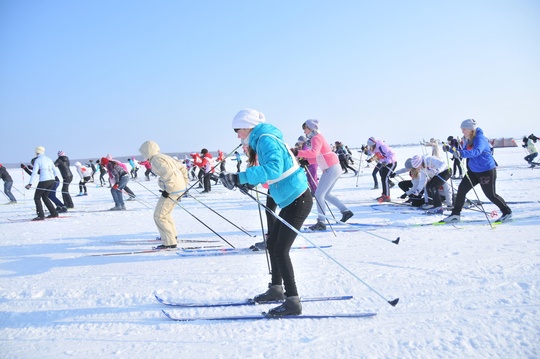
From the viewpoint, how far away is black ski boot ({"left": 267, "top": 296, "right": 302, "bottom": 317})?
2.80m

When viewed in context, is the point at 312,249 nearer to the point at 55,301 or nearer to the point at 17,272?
the point at 55,301

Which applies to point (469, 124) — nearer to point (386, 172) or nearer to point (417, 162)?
point (417, 162)

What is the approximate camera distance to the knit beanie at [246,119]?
2939 mm

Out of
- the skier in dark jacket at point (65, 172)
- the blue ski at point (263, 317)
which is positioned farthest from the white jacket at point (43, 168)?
the blue ski at point (263, 317)

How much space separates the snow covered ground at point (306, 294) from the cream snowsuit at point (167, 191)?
0.42 meters

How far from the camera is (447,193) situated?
300 inches

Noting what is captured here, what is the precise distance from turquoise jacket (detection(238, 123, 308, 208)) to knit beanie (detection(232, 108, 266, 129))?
0.06 meters

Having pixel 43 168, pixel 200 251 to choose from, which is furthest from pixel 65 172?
pixel 200 251

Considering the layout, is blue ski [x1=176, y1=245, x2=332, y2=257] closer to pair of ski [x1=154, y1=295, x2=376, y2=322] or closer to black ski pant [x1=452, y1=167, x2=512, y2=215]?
pair of ski [x1=154, y1=295, x2=376, y2=322]

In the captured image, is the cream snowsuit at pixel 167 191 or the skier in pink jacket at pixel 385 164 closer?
the cream snowsuit at pixel 167 191

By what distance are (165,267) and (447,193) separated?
20.4ft

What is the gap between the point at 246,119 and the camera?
9.64 ft

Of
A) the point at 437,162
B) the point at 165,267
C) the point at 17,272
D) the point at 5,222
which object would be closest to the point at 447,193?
the point at 437,162

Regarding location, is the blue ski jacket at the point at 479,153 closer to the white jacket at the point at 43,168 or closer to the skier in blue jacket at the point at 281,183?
the skier in blue jacket at the point at 281,183
